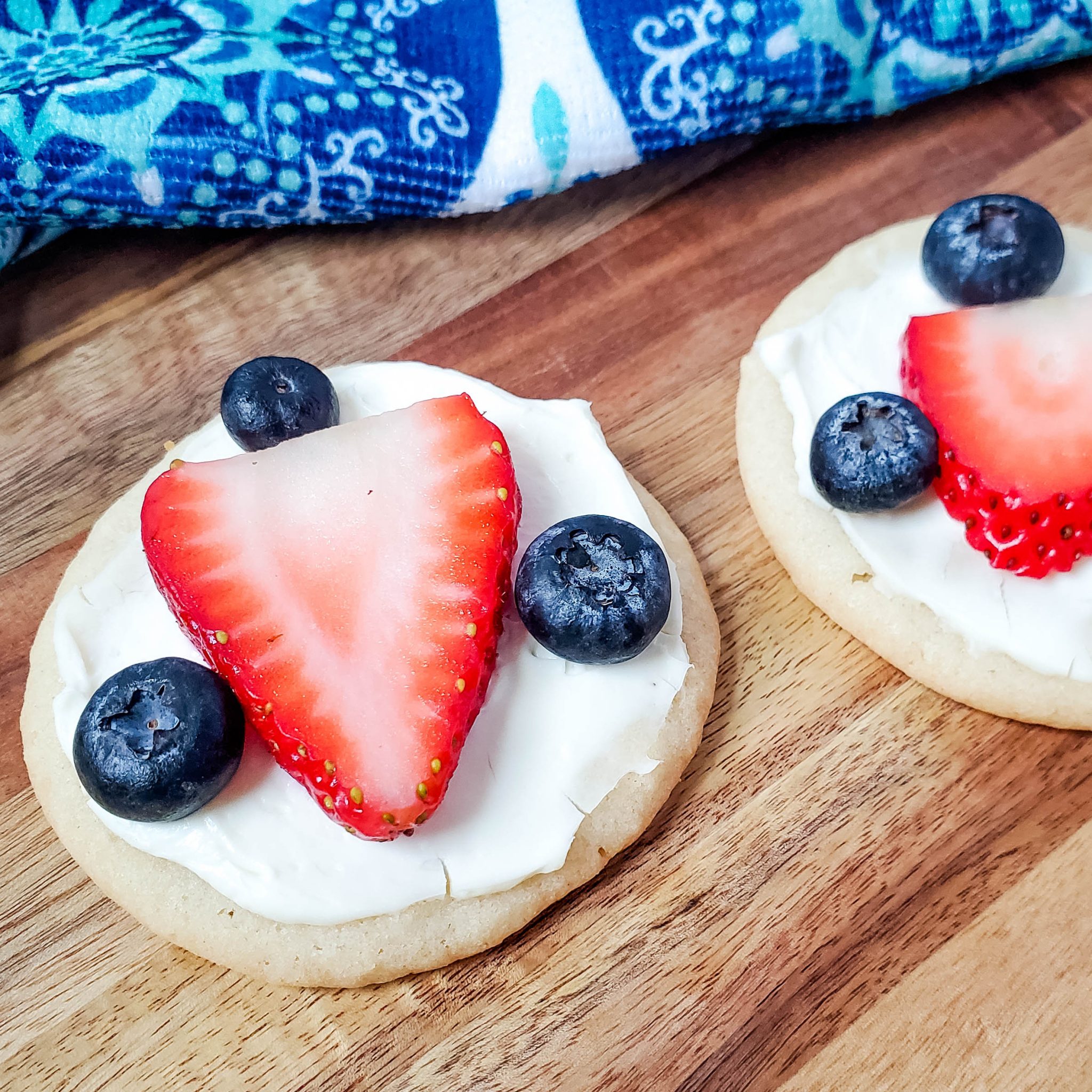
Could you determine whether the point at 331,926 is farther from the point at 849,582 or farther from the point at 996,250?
the point at 996,250

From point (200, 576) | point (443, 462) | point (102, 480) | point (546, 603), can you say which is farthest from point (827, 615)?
point (102, 480)

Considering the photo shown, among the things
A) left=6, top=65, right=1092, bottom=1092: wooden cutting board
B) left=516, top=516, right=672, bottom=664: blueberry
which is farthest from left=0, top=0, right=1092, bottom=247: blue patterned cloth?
left=516, top=516, right=672, bottom=664: blueberry

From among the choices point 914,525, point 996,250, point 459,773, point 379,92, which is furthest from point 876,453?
point 379,92

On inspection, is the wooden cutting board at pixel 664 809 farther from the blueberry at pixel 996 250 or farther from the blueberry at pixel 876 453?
the blueberry at pixel 996 250

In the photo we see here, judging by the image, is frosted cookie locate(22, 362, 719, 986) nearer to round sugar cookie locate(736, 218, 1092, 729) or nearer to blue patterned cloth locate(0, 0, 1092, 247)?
round sugar cookie locate(736, 218, 1092, 729)

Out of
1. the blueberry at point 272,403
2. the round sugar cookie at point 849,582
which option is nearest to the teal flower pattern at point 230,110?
the blueberry at point 272,403

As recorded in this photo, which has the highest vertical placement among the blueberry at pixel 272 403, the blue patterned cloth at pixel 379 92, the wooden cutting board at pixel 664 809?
the blue patterned cloth at pixel 379 92

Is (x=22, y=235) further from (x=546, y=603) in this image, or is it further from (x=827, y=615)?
(x=827, y=615)
